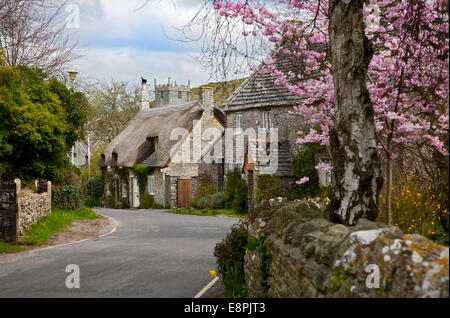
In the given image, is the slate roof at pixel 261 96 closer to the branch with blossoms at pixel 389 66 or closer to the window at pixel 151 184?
the window at pixel 151 184

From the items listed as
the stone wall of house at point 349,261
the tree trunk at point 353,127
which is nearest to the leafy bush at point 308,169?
the tree trunk at point 353,127

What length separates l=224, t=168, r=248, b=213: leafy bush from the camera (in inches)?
1135

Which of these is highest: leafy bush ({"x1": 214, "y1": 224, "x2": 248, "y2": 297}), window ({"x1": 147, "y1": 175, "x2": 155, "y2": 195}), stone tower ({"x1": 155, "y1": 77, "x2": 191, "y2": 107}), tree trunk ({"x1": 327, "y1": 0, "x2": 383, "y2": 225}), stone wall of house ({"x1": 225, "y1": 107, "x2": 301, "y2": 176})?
stone tower ({"x1": 155, "y1": 77, "x2": 191, "y2": 107})

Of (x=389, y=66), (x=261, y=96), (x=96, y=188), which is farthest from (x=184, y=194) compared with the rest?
(x=389, y=66)

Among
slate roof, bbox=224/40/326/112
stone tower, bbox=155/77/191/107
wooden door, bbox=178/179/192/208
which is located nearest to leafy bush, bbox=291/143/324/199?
slate roof, bbox=224/40/326/112

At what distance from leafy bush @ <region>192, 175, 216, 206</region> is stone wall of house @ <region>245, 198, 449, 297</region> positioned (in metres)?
27.9

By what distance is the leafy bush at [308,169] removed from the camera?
24.3m

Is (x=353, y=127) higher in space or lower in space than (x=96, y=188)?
higher

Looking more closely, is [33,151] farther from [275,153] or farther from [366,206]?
[366,206]

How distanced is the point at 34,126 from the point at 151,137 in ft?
66.1

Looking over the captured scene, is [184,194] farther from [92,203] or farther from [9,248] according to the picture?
[9,248]

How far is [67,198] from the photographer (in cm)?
2317

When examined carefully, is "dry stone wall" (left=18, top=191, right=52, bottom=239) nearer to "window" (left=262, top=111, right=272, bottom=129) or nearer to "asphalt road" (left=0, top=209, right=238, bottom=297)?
"asphalt road" (left=0, top=209, right=238, bottom=297)
